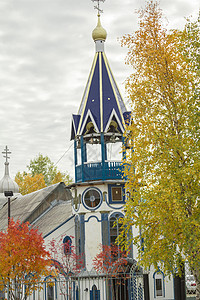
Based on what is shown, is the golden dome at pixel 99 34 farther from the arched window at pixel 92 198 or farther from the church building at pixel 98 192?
the arched window at pixel 92 198

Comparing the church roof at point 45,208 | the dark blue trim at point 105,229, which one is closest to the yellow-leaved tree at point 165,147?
the dark blue trim at point 105,229

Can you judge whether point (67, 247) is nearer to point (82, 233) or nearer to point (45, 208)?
point (82, 233)

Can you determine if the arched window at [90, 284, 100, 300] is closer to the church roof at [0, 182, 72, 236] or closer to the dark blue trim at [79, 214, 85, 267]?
the dark blue trim at [79, 214, 85, 267]

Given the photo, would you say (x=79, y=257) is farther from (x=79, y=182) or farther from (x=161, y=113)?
(x=161, y=113)

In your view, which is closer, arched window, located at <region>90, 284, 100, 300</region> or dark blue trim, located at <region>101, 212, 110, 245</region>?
arched window, located at <region>90, 284, 100, 300</region>

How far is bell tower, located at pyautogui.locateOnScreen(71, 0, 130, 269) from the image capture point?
96.8 feet

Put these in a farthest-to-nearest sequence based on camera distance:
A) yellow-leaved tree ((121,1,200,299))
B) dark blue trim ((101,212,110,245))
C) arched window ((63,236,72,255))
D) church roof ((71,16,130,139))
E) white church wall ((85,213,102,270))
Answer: arched window ((63,236,72,255))
church roof ((71,16,130,139))
white church wall ((85,213,102,270))
dark blue trim ((101,212,110,245))
yellow-leaved tree ((121,1,200,299))

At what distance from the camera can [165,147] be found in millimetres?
17406

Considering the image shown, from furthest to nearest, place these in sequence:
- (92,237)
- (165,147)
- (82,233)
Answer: (82,233) → (92,237) → (165,147)

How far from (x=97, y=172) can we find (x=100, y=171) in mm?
194

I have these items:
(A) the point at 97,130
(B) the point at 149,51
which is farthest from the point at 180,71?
(A) the point at 97,130

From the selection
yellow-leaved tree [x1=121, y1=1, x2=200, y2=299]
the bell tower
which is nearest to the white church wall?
the bell tower

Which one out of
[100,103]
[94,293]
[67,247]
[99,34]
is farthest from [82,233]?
[99,34]

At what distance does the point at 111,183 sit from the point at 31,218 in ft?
35.3
